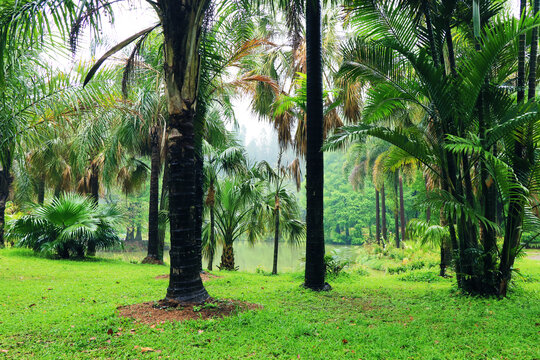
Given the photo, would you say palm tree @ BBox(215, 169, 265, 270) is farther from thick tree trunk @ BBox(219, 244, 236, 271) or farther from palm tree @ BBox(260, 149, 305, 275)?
palm tree @ BBox(260, 149, 305, 275)

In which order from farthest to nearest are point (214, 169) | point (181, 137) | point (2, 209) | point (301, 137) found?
point (2, 209) → point (214, 169) → point (301, 137) → point (181, 137)

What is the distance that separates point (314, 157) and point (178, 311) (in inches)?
142

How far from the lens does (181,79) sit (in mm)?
4594

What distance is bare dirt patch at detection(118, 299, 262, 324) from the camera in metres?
4.06

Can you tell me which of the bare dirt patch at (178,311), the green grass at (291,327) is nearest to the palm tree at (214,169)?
the green grass at (291,327)

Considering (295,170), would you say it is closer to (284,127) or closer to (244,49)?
(284,127)

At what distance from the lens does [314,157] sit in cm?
632

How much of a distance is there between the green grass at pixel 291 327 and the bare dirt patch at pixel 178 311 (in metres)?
0.17

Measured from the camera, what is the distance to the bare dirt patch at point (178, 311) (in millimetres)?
4062

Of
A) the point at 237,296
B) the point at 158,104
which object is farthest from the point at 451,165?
the point at 158,104

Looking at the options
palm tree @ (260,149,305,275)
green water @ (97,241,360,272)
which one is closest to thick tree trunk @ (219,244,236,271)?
green water @ (97,241,360,272)

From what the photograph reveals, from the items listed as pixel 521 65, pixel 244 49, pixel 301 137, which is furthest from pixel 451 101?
pixel 301 137

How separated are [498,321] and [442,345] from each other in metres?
1.21

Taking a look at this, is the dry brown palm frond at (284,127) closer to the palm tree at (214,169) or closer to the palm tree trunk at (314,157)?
the palm tree at (214,169)
